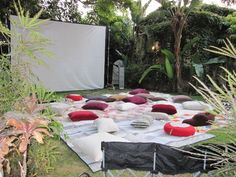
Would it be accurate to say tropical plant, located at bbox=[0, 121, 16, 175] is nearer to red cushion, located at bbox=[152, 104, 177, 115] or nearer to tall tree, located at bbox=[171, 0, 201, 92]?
red cushion, located at bbox=[152, 104, 177, 115]

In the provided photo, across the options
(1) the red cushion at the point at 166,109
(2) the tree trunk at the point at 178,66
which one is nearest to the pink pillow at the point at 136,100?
(1) the red cushion at the point at 166,109

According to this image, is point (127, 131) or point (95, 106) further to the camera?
point (95, 106)

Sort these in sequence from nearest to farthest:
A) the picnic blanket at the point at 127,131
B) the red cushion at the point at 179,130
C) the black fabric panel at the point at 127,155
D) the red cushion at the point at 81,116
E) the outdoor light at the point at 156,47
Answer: the black fabric panel at the point at 127,155 → the picnic blanket at the point at 127,131 → the red cushion at the point at 179,130 → the red cushion at the point at 81,116 → the outdoor light at the point at 156,47

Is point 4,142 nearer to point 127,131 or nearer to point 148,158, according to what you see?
point 148,158

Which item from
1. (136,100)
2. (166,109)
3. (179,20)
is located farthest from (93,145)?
(179,20)

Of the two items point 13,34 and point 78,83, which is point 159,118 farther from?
point 78,83

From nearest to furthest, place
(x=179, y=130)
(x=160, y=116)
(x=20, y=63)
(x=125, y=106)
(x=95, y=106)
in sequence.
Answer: (x=20, y=63), (x=179, y=130), (x=160, y=116), (x=95, y=106), (x=125, y=106)

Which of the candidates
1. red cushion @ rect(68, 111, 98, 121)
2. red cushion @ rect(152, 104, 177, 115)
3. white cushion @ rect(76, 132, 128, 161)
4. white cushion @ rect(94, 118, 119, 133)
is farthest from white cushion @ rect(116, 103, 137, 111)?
white cushion @ rect(76, 132, 128, 161)

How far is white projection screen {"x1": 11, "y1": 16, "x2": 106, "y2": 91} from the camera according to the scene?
9477 mm

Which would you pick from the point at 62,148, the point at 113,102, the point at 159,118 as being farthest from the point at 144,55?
the point at 62,148

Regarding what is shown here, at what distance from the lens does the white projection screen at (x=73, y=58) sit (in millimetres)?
9477

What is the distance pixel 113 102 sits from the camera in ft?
22.9

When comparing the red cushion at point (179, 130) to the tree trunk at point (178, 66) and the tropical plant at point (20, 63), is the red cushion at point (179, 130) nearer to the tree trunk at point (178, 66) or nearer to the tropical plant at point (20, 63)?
the tropical plant at point (20, 63)

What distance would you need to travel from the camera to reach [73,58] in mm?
10102
